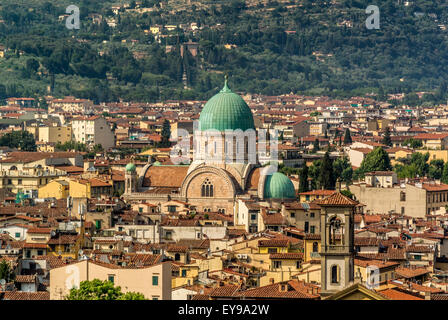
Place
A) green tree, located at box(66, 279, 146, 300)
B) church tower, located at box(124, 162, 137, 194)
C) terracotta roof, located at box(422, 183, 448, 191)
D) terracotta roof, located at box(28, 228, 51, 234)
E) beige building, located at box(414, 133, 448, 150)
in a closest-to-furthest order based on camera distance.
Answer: green tree, located at box(66, 279, 146, 300), terracotta roof, located at box(28, 228, 51, 234), church tower, located at box(124, 162, 137, 194), terracotta roof, located at box(422, 183, 448, 191), beige building, located at box(414, 133, 448, 150)

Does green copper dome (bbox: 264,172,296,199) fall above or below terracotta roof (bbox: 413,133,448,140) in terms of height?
below

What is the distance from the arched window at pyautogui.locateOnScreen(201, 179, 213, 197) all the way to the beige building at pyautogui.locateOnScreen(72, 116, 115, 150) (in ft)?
176

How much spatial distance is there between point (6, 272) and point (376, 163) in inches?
1806

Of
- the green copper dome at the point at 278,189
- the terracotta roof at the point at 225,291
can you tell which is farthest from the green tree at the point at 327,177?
the terracotta roof at the point at 225,291

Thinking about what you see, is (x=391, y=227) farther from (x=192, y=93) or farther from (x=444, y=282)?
(x=192, y=93)

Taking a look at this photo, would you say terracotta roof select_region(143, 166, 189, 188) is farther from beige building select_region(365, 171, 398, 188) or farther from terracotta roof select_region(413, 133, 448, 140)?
terracotta roof select_region(413, 133, 448, 140)

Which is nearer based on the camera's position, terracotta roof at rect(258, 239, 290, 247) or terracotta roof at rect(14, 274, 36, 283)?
terracotta roof at rect(14, 274, 36, 283)

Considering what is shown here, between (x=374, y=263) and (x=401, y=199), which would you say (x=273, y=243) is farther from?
(x=401, y=199)

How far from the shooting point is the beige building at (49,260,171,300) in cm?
2403

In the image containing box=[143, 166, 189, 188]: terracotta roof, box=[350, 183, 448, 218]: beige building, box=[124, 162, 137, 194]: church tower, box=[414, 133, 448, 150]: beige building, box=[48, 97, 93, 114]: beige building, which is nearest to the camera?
box=[124, 162, 137, 194]: church tower

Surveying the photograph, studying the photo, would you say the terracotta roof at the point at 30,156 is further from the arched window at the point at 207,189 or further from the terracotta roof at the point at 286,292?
the terracotta roof at the point at 286,292

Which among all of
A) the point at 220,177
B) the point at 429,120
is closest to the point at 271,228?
the point at 220,177

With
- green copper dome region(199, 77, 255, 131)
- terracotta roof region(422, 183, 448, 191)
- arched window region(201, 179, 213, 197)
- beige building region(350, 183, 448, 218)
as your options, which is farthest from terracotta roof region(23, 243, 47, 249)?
terracotta roof region(422, 183, 448, 191)

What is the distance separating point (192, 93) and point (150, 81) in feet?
23.6
